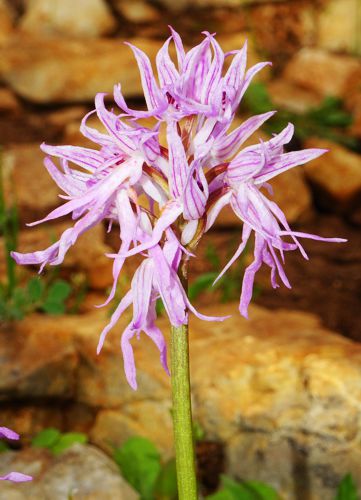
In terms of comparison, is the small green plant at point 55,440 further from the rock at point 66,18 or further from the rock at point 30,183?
the rock at point 66,18

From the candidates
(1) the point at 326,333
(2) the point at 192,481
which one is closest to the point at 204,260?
(1) the point at 326,333

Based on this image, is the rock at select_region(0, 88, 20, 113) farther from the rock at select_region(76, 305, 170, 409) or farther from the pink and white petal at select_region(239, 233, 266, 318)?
the pink and white petal at select_region(239, 233, 266, 318)

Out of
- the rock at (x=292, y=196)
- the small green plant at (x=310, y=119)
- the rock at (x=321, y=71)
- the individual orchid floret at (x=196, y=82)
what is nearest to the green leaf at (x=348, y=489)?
the individual orchid floret at (x=196, y=82)

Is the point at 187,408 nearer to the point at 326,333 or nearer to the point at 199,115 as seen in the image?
the point at 199,115

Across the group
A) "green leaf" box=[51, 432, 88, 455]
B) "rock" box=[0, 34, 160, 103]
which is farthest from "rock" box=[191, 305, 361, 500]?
"rock" box=[0, 34, 160, 103]

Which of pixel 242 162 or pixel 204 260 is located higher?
pixel 242 162

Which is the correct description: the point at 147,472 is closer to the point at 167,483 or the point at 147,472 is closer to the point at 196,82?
the point at 167,483

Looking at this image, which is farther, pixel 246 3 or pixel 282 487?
pixel 246 3
